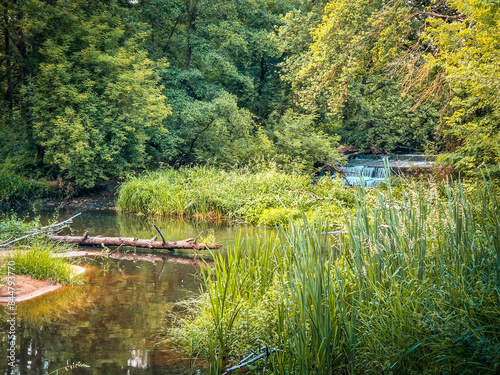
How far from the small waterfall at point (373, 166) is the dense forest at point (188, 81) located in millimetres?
843

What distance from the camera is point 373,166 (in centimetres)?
1647

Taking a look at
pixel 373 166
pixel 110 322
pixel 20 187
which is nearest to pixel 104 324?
pixel 110 322

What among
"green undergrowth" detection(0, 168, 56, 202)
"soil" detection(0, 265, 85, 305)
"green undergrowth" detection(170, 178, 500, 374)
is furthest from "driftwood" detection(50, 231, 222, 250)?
"green undergrowth" detection(0, 168, 56, 202)

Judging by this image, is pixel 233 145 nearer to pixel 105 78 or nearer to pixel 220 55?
pixel 220 55

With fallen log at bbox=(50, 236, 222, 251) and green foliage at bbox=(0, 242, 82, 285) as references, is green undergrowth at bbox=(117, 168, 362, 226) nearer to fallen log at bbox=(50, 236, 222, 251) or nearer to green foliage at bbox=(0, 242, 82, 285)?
fallen log at bbox=(50, 236, 222, 251)

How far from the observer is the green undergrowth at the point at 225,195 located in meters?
11.8

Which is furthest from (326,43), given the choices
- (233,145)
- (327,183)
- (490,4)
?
(233,145)

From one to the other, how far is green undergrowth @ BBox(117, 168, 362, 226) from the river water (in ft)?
15.3

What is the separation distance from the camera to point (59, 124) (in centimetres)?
1420

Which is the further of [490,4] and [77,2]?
[77,2]

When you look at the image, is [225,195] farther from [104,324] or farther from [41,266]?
[104,324]

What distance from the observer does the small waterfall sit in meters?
14.8

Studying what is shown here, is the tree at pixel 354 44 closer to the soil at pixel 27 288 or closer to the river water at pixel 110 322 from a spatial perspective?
the river water at pixel 110 322

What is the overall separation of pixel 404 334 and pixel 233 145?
653 inches
